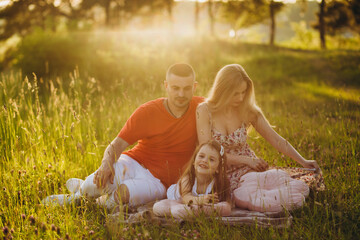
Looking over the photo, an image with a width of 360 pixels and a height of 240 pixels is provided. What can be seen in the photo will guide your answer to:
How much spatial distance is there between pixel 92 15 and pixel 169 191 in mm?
29851

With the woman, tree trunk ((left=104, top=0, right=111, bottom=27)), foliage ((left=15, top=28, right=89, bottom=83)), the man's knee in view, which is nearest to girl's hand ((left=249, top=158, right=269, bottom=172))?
the woman

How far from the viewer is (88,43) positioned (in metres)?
12.0

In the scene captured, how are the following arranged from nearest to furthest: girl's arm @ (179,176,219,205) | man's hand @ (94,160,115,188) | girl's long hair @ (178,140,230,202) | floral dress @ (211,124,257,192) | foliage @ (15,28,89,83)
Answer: girl's arm @ (179,176,219,205)
girl's long hair @ (178,140,230,202)
man's hand @ (94,160,115,188)
floral dress @ (211,124,257,192)
foliage @ (15,28,89,83)

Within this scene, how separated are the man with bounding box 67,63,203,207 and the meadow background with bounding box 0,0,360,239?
28cm

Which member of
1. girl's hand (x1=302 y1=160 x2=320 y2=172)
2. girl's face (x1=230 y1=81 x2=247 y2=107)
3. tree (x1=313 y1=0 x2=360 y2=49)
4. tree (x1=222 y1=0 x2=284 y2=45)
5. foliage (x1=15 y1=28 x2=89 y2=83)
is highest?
tree (x1=222 y1=0 x2=284 y2=45)

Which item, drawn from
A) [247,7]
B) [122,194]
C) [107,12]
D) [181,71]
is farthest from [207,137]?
[247,7]

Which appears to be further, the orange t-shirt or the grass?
the orange t-shirt

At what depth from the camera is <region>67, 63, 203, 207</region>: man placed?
347 cm

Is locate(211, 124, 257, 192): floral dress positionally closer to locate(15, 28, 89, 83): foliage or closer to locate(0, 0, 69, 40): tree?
locate(15, 28, 89, 83): foliage

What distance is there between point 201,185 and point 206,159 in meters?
0.29

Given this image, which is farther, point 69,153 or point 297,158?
point 69,153

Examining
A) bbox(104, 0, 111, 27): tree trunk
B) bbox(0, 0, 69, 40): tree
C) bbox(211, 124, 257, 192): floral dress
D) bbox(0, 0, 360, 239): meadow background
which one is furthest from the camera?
bbox(104, 0, 111, 27): tree trunk

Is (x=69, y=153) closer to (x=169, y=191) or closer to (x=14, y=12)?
(x=169, y=191)

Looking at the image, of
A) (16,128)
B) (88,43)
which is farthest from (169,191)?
(88,43)
